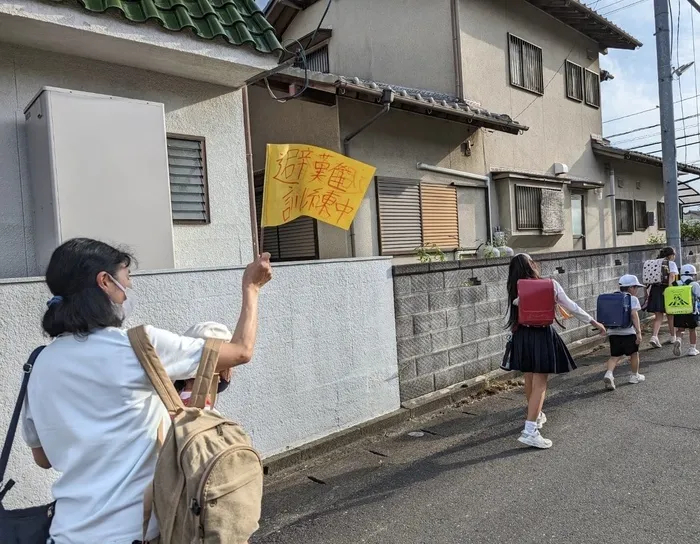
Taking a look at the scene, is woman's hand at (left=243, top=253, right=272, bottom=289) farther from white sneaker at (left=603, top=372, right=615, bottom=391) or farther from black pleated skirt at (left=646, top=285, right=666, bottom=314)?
black pleated skirt at (left=646, top=285, right=666, bottom=314)

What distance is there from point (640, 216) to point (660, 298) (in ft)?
24.3

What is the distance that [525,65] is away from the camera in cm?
→ 1133

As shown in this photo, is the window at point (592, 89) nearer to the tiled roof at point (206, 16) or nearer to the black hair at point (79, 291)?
the tiled roof at point (206, 16)

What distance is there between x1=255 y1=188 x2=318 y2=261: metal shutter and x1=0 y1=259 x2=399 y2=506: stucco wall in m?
2.63

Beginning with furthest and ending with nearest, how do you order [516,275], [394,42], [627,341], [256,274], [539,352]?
[394,42] → [627,341] → [516,275] → [539,352] → [256,274]

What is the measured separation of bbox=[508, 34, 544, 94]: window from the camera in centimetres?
1089

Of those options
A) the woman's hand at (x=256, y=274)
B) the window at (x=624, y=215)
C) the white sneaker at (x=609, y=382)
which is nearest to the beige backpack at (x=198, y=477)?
the woman's hand at (x=256, y=274)

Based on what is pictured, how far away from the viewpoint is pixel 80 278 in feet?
5.65

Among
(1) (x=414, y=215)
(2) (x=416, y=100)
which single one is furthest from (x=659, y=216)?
(2) (x=416, y=100)

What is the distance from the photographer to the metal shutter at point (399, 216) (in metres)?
8.05

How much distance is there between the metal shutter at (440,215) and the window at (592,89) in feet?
21.8

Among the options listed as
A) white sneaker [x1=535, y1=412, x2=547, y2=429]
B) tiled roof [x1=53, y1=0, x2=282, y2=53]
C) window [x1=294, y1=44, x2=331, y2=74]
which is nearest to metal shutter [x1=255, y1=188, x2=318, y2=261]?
tiled roof [x1=53, y1=0, x2=282, y2=53]

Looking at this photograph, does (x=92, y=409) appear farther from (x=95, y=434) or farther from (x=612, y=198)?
(x=612, y=198)

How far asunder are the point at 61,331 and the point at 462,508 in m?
3.14
